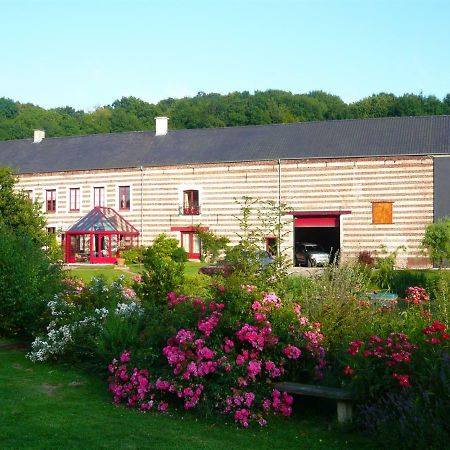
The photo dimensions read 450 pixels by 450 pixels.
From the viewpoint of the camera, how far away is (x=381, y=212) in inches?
1315

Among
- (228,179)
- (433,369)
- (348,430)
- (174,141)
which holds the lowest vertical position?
(348,430)

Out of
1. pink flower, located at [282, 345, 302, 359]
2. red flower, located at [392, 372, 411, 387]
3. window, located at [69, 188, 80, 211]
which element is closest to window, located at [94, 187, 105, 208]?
window, located at [69, 188, 80, 211]

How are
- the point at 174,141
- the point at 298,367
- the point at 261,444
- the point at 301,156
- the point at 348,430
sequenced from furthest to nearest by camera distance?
the point at 174,141 < the point at 301,156 < the point at 298,367 < the point at 348,430 < the point at 261,444

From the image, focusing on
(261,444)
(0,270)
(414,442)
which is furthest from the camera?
(0,270)

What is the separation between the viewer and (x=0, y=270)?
1260cm

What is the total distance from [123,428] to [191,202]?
3079cm

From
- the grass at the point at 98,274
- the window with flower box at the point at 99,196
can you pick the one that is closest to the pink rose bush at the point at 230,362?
the grass at the point at 98,274

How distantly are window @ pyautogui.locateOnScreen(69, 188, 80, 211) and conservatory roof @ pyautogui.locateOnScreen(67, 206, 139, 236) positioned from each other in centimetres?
169

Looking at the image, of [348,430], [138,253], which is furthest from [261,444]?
[138,253]

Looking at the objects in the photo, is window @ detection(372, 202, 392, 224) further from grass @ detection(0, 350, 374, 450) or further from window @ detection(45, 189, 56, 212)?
grass @ detection(0, 350, 374, 450)

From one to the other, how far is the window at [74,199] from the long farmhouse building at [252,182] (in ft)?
0.20

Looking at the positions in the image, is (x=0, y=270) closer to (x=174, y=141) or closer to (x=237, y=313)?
(x=237, y=313)

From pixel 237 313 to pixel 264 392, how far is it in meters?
1.18

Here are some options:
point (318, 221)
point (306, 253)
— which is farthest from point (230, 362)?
point (318, 221)
